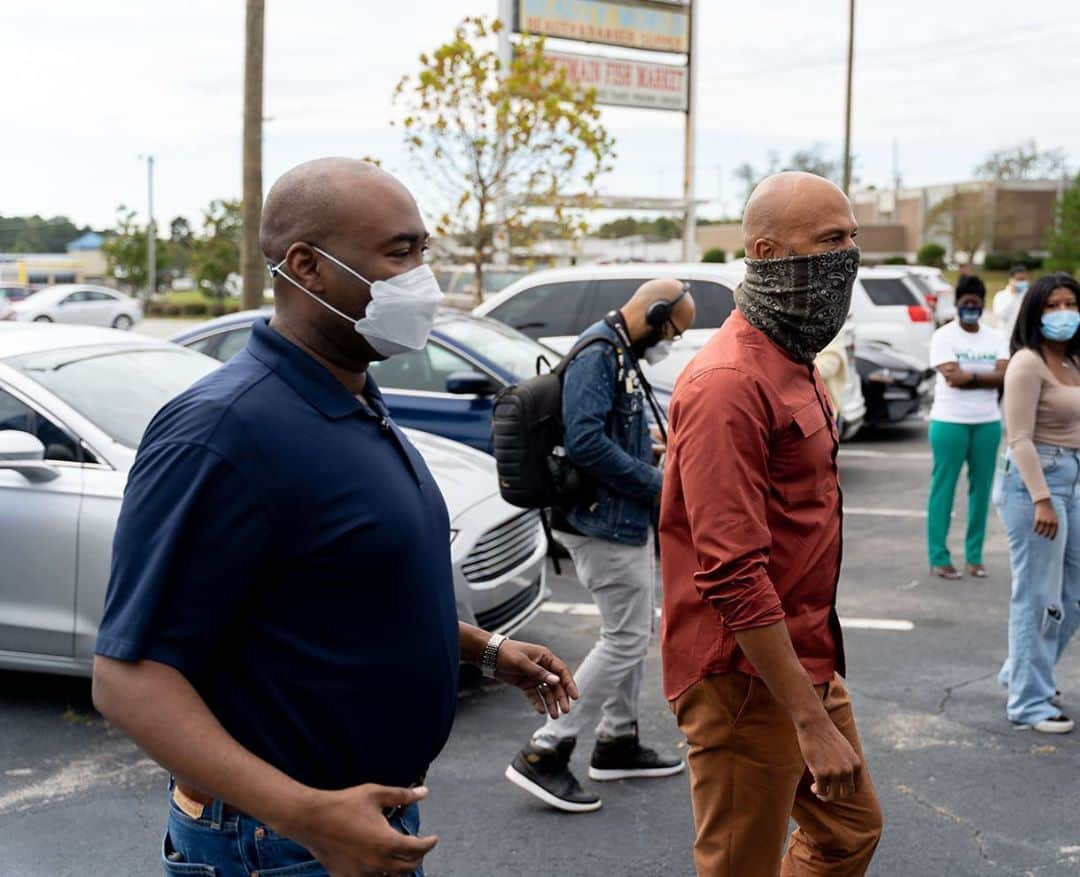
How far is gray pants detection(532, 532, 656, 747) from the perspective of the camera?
15.2 ft

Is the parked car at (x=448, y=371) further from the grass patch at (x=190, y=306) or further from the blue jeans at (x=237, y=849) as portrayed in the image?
the grass patch at (x=190, y=306)

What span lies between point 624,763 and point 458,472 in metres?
1.80

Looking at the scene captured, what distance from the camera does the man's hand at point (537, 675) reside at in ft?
8.26

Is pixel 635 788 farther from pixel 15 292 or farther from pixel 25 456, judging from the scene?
pixel 15 292

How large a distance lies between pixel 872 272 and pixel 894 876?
50.3 ft

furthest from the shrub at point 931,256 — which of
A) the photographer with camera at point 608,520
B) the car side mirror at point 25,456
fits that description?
the car side mirror at point 25,456

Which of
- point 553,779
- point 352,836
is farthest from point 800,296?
point 553,779

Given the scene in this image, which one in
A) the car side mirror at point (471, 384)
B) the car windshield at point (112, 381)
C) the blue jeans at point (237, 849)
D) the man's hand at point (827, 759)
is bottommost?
the man's hand at point (827, 759)

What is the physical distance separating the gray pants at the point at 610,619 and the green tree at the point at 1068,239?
5046cm

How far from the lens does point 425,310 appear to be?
7.15 ft

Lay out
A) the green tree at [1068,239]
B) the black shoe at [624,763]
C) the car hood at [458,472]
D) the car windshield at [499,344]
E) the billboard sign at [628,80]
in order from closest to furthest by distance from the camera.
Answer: the black shoe at [624,763] < the car hood at [458,472] < the car windshield at [499,344] < the billboard sign at [628,80] < the green tree at [1068,239]

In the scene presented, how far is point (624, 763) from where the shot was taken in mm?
4859

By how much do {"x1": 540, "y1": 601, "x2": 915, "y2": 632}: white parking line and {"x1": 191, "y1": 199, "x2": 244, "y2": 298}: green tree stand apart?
4681cm

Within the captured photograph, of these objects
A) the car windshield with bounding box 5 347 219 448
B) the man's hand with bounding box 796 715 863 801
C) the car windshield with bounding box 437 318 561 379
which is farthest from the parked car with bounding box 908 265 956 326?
the man's hand with bounding box 796 715 863 801
